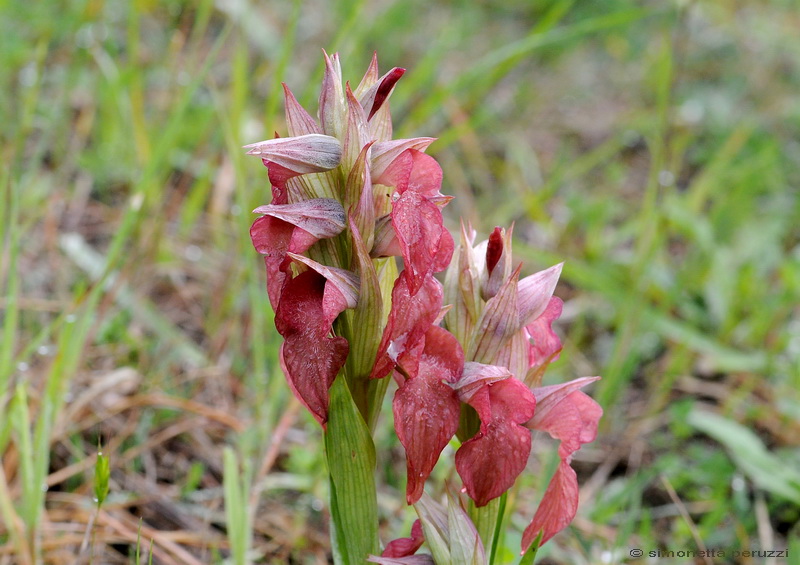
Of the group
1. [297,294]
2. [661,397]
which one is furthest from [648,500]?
[297,294]

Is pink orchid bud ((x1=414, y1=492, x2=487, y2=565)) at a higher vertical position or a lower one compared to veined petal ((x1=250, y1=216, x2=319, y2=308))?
lower

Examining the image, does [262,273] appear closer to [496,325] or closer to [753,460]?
[753,460]

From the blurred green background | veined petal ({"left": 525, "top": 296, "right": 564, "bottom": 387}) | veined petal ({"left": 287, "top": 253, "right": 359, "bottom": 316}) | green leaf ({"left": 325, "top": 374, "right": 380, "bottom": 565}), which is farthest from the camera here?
the blurred green background

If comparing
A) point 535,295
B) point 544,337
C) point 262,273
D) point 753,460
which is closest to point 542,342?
point 544,337

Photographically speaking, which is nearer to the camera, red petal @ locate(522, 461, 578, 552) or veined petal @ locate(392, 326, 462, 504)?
veined petal @ locate(392, 326, 462, 504)

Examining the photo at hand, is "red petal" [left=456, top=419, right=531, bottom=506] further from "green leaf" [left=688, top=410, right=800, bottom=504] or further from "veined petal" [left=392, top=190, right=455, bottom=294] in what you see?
"green leaf" [left=688, top=410, right=800, bottom=504]

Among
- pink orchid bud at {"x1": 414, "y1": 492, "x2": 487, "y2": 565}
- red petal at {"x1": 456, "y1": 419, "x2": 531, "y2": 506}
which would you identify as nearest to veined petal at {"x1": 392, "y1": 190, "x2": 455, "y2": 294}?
red petal at {"x1": 456, "y1": 419, "x2": 531, "y2": 506}

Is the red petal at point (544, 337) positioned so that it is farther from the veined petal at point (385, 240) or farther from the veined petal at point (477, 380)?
the veined petal at point (385, 240)

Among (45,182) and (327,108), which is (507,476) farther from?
(45,182)
